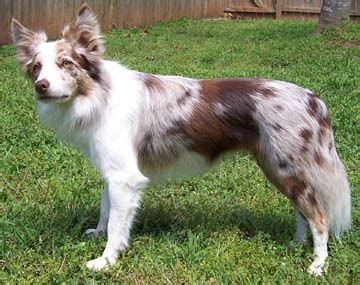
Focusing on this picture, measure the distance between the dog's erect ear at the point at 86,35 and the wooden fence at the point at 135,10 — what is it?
Answer: 7.96 metres

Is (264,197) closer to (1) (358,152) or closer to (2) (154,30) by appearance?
(1) (358,152)

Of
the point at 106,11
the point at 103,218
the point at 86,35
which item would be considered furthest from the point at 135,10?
the point at 86,35

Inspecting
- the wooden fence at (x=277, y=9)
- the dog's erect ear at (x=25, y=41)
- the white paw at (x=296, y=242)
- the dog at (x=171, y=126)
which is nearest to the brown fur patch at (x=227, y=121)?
the dog at (x=171, y=126)

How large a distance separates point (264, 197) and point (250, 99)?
52.7 inches

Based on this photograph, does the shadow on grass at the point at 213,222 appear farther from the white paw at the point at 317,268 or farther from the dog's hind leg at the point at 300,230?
the white paw at the point at 317,268

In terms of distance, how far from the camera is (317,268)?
12.7ft

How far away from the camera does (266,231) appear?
444 cm

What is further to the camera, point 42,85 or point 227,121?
point 227,121

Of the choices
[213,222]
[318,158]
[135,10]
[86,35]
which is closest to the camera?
[86,35]

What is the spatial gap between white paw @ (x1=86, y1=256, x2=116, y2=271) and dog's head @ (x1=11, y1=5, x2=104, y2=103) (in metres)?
1.07

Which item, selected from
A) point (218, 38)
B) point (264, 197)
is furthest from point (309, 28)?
point (264, 197)

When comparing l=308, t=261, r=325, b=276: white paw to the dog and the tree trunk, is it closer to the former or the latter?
the dog

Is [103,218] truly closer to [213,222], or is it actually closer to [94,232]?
[94,232]

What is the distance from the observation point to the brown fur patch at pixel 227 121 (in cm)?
390
